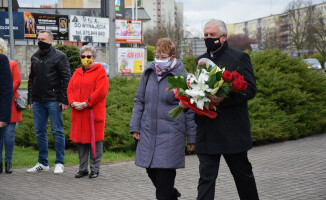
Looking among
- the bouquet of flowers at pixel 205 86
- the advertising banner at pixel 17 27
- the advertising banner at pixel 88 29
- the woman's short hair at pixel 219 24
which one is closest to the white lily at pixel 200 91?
the bouquet of flowers at pixel 205 86

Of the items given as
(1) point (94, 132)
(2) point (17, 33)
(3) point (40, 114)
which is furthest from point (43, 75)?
(2) point (17, 33)

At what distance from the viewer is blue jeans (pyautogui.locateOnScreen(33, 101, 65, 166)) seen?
25.3 feet

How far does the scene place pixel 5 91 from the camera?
6273mm

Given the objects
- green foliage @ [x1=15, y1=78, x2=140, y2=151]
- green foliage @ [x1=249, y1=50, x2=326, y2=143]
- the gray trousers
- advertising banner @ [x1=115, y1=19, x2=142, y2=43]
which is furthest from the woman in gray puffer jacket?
advertising banner @ [x1=115, y1=19, x2=142, y2=43]

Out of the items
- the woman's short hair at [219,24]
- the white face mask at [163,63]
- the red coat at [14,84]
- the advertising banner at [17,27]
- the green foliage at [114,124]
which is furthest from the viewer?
the advertising banner at [17,27]

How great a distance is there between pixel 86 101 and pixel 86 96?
0.12m

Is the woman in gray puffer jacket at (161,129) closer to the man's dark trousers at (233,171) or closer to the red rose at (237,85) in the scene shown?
the man's dark trousers at (233,171)

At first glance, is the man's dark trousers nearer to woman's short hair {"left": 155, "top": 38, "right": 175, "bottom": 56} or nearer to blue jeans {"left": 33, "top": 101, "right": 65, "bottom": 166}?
woman's short hair {"left": 155, "top": 38, "right": 175, "bottom": 56}

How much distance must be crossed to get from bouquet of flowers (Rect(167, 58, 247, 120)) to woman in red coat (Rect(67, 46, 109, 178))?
302 centimetres

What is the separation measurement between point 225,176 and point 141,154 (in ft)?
7.95

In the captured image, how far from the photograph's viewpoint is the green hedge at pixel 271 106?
32.6ft

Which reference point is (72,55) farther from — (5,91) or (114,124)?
(5,91)

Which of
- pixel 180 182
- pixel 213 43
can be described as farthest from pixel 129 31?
pixel 213 43

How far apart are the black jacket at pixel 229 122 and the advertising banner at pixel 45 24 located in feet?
144
